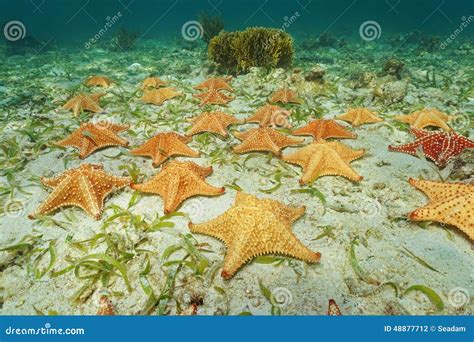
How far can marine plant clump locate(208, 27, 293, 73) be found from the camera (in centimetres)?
1010

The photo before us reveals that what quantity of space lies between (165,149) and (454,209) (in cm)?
405

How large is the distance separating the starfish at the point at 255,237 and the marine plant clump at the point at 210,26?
14876mm

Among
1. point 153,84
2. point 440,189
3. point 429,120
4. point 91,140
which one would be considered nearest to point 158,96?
point 153,84

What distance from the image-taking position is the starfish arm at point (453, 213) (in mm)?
3312

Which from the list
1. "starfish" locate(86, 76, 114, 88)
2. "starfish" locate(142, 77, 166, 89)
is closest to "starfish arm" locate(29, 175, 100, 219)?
"starfish" locate(142, 77, 166, 89)

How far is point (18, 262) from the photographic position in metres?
3.55

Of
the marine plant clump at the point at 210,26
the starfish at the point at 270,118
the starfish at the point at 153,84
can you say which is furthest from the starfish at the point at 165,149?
the marine plant clump at the point at 210,26

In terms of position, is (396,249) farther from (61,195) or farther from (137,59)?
(137,59)

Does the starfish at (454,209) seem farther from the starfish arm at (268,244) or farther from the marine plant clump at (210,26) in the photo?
the marine plant clump at (210,26)

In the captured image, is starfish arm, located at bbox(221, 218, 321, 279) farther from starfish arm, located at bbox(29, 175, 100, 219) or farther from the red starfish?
the red starfish

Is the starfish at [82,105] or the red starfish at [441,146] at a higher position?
the red starfish at [441,146]

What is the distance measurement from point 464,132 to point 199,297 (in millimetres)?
6079

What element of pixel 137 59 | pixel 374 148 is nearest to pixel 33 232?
pixel 374 148

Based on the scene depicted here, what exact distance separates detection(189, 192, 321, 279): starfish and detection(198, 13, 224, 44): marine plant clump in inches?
586
